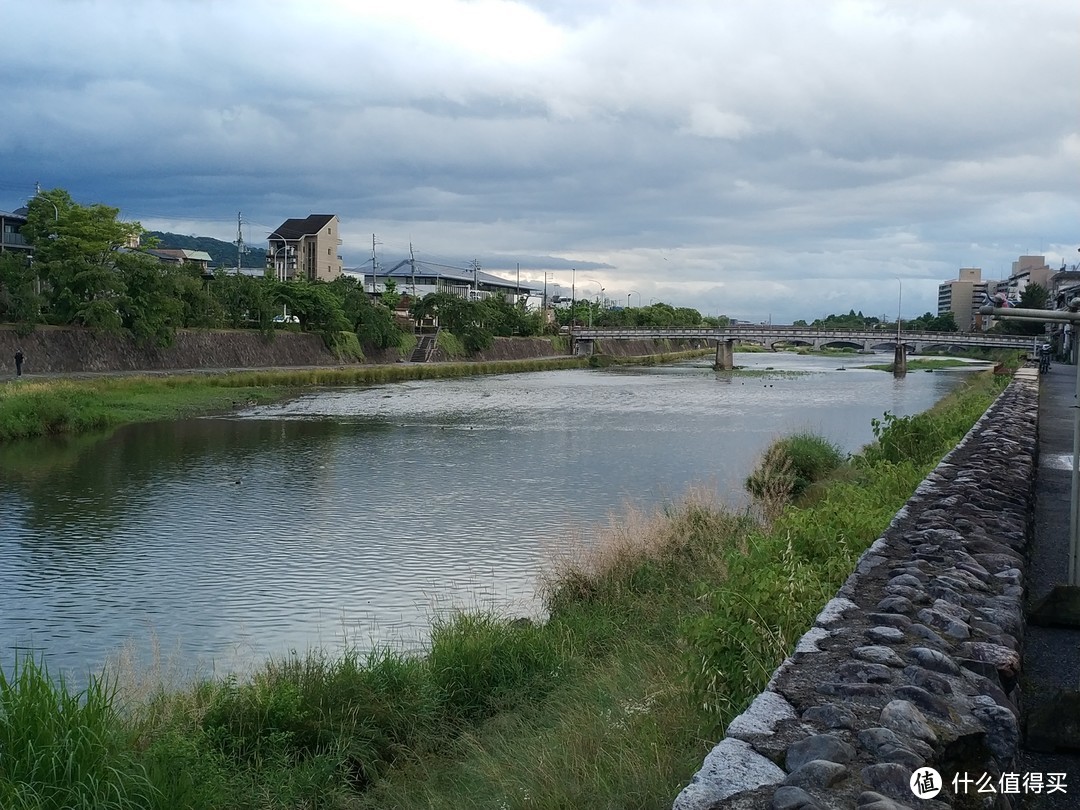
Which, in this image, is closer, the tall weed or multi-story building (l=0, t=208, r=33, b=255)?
the tall weed

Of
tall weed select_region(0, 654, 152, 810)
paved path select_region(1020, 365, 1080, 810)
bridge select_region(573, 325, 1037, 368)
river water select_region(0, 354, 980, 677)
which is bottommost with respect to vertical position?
river water select_region(0, 354, 980, 677)

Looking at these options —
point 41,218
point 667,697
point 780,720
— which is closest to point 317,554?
point 667,697

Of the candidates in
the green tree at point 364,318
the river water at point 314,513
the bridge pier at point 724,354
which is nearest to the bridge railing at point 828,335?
the bridge pier at point 724,354

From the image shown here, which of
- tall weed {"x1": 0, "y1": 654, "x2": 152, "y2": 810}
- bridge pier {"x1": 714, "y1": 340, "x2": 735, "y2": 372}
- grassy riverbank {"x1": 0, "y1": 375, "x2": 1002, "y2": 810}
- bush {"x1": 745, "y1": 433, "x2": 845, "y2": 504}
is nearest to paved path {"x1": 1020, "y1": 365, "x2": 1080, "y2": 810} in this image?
grassy riverbank {"x1": 0, "y1": 375, "x2": 1002, "y2": 810}

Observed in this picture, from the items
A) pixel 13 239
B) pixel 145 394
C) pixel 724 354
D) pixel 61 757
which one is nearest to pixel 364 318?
pixel 13 239

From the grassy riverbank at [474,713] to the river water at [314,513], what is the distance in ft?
6.76

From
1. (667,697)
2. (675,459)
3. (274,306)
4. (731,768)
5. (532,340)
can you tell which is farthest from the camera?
(532,340)

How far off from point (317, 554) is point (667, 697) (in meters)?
Answer: 9.19

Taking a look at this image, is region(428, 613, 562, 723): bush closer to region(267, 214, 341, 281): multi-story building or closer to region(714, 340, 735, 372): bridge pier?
region(714, 340, 735, 372): bridge pier

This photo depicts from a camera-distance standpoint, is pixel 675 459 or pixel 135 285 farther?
pixel 135 285

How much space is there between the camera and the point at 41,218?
51.2 m

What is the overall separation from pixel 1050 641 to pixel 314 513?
1357cm

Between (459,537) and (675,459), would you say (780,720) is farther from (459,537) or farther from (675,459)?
(675,459)

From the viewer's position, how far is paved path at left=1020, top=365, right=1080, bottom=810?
4215mm
